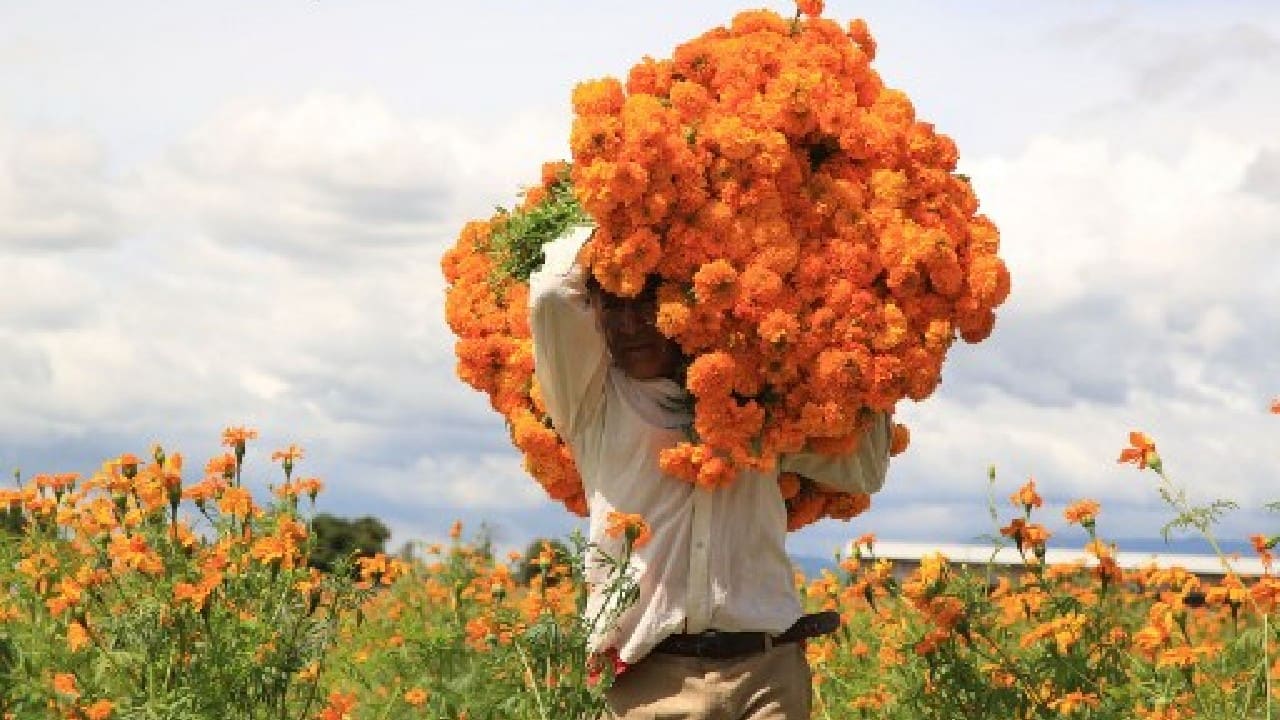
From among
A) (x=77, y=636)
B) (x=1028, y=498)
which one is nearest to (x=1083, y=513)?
(x=1028, y=498)

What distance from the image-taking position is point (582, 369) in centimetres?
505

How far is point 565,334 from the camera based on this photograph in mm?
5004

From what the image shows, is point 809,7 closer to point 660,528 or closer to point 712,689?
point 660,528

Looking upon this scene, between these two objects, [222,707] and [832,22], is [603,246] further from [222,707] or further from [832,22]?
[222,707]

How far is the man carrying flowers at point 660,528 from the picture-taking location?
502cm

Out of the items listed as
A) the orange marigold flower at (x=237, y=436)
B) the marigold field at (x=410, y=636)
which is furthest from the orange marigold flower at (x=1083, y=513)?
the orange marigold flower at (x=237, y=436)

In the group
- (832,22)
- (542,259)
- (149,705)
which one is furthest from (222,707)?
(832,22)

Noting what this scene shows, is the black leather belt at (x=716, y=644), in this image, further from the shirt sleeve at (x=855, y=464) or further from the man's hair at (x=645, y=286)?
the man's hair at (x=645, y=286)

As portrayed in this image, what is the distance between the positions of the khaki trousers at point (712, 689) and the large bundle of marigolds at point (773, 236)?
0.48 metres

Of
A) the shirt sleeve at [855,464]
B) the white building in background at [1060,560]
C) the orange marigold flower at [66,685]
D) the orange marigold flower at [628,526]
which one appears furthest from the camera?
the white building in background at [1060,560]

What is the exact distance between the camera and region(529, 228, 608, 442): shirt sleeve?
497 centimetres

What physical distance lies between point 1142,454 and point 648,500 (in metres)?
1.45

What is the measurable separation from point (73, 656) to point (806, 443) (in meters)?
2.39

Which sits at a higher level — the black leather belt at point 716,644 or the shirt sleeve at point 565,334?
the shirt sleeve at point 565,334
